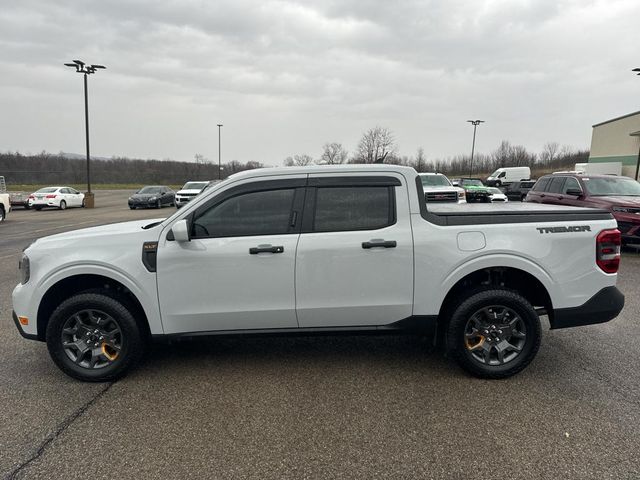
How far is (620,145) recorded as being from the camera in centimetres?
4269

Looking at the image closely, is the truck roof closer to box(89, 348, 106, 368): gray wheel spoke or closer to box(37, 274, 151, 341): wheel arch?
box(37, 274, 151, 341): wheel arch

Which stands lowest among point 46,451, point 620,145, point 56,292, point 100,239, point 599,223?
point 46,451

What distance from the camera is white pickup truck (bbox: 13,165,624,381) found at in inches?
134

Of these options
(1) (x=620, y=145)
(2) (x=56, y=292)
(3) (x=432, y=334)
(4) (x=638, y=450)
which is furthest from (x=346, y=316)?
A: (1) (x=620, y=145)

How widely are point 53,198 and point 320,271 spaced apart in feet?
89.9

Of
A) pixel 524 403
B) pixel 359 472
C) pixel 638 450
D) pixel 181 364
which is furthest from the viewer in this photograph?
pixel 181 364

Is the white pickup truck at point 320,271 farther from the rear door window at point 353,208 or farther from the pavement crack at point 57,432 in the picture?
the pavement crack at point 57,432

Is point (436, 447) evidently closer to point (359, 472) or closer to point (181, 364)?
point (359, 472)

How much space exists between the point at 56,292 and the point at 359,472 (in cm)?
303

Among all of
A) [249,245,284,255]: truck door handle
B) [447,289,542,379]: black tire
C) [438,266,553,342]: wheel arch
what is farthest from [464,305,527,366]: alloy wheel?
[249,245,284,255]: truck door handle

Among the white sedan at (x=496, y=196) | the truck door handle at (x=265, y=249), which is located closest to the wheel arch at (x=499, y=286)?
the truck door handle at (x=265, y=249)

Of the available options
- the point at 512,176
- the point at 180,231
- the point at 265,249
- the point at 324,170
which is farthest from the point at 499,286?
the point at 512,176

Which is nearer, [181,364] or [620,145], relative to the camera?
[181,364]

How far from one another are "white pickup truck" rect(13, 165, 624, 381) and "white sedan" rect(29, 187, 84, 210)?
25.8 meters
